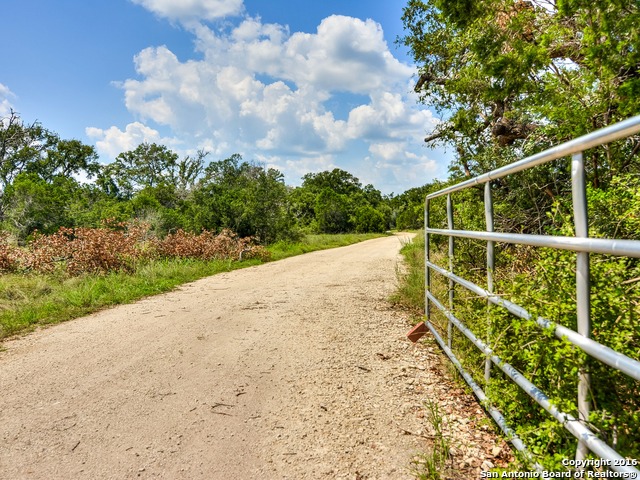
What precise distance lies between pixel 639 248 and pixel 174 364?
4.02 m

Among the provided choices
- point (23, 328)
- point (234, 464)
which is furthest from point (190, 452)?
point (23, 328)

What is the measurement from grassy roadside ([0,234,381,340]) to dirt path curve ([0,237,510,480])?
2.26ft

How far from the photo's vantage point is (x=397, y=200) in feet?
245

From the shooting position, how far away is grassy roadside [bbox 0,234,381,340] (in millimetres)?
5898

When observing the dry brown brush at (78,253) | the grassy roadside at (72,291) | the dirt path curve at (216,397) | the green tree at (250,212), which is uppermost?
the green tree at (250,212)

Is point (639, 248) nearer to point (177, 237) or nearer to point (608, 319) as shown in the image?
point (608, 319)

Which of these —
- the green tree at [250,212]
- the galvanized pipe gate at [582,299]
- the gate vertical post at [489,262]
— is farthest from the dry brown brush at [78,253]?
the galvanized pipe gate at [582,299]

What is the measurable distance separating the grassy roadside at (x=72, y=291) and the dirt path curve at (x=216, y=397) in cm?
69

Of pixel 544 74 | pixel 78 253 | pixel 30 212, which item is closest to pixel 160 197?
pixel 30 212

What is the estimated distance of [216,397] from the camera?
3178 mm

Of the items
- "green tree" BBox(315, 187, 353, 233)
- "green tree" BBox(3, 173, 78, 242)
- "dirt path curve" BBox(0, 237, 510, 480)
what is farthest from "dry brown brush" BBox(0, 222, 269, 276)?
"green tree" BBox(315, 187, 353, 233)

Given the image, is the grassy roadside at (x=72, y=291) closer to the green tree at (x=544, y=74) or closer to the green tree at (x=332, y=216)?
the green tree at (x=544, y=74)

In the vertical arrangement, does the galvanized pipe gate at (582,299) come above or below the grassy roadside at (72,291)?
above

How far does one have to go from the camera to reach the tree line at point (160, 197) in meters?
20.3
